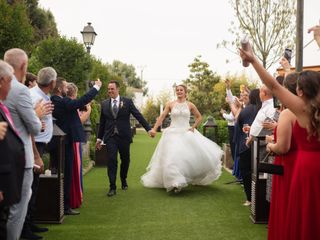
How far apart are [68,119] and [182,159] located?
2.88 m

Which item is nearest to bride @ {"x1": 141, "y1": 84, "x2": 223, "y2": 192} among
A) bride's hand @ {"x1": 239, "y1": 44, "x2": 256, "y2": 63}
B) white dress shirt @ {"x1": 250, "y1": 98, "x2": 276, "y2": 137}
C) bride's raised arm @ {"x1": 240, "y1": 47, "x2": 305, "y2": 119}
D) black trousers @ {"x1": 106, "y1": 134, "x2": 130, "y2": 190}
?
black trousers @ {"x1": 106, "y1": 134, "x2": 130, "y2": 190}

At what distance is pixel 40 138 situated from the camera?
5992mm

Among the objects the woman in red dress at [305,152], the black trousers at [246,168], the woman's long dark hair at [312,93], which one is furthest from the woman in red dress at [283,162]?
the black trousers at [246,168]

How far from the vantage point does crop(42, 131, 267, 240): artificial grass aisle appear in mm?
6320

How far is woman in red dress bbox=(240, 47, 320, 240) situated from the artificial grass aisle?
2.26 meters

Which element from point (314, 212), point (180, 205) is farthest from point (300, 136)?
point (180, 205)

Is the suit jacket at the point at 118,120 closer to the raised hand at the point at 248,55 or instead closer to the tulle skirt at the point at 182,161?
the tulle skirt at the point at 182,161

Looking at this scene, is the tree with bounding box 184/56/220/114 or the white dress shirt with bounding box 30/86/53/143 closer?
the white dress shirt with bounding box 30/86/53/143

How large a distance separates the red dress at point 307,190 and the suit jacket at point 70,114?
4043 mm

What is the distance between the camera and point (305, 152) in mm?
3984

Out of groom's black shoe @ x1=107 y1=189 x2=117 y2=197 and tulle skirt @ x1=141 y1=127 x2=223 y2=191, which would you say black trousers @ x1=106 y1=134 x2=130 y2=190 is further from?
tulle skirt @ x1=141 y1=127 x2=223 y2=191

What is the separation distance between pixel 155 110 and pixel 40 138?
43631 mm

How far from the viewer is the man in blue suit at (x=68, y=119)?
727 cm

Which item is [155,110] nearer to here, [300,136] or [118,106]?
[118,106]
